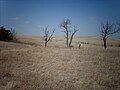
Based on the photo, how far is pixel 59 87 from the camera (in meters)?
8.07

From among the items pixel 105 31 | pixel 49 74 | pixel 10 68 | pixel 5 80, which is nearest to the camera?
pixel 5 80

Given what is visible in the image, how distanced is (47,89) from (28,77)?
1938 mm

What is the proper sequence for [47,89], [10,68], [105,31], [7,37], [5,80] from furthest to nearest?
[7,37]
[105,31]
[10,68]
[5,80]
[47,89]

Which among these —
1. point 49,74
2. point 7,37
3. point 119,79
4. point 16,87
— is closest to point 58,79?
point 49,74

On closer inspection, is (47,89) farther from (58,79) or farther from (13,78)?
(13,78)

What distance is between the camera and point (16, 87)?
802 cm

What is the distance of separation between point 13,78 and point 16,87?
1293mm

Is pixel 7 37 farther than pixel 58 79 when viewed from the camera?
Yes

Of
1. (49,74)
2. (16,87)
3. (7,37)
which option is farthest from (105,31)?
(16,87)

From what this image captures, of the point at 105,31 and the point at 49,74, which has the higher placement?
the point at 105,31

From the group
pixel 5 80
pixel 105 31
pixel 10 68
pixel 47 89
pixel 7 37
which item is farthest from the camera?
pixel 7 37

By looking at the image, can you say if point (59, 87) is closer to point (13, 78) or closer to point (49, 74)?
point (49, 74)

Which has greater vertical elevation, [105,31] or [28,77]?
[105,31]

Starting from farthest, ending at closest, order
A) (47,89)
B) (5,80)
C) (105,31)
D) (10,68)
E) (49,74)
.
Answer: (105,31), (10,68), (49,74), (5,80), (47,89)
